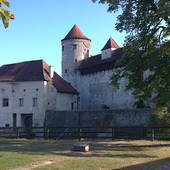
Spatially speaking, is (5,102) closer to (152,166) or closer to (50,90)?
(50,90)

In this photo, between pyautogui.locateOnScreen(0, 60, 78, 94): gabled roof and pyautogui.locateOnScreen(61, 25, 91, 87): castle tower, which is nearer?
pyautogui.locateOnScreen(0, 60, 78, 94): gabled roof

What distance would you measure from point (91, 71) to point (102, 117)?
900 inches

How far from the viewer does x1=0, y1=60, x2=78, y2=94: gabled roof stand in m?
49.3

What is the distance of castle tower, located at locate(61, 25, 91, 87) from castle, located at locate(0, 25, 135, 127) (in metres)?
2.16

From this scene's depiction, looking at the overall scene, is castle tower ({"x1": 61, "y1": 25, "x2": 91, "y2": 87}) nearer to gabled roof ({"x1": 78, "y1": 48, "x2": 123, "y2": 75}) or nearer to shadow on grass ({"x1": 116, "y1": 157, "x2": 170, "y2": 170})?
gabled roof ({"x1": 78, "y1": 48, "x2": 123, "y2": 75})

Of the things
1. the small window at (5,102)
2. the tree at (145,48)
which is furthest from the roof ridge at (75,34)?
the tree at (145,48)

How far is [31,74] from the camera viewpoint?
4978 centimetres

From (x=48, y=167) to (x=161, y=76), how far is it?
10775mm

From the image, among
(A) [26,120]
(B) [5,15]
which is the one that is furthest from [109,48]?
(B) [5,15]

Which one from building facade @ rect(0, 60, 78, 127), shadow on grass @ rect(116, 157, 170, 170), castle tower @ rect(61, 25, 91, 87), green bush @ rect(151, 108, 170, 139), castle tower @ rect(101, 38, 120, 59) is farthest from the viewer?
castle tower @ rect(61, 25, 91, 87)

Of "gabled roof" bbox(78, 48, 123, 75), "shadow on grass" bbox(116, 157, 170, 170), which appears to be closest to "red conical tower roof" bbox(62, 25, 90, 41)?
"gabled roof" bbox(78, 48, 123, 75)

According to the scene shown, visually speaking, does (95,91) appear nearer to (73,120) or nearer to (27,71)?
(27,71)

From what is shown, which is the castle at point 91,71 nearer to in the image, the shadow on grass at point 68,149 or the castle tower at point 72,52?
the castle tower at point 72,52

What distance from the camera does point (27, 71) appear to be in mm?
50812
